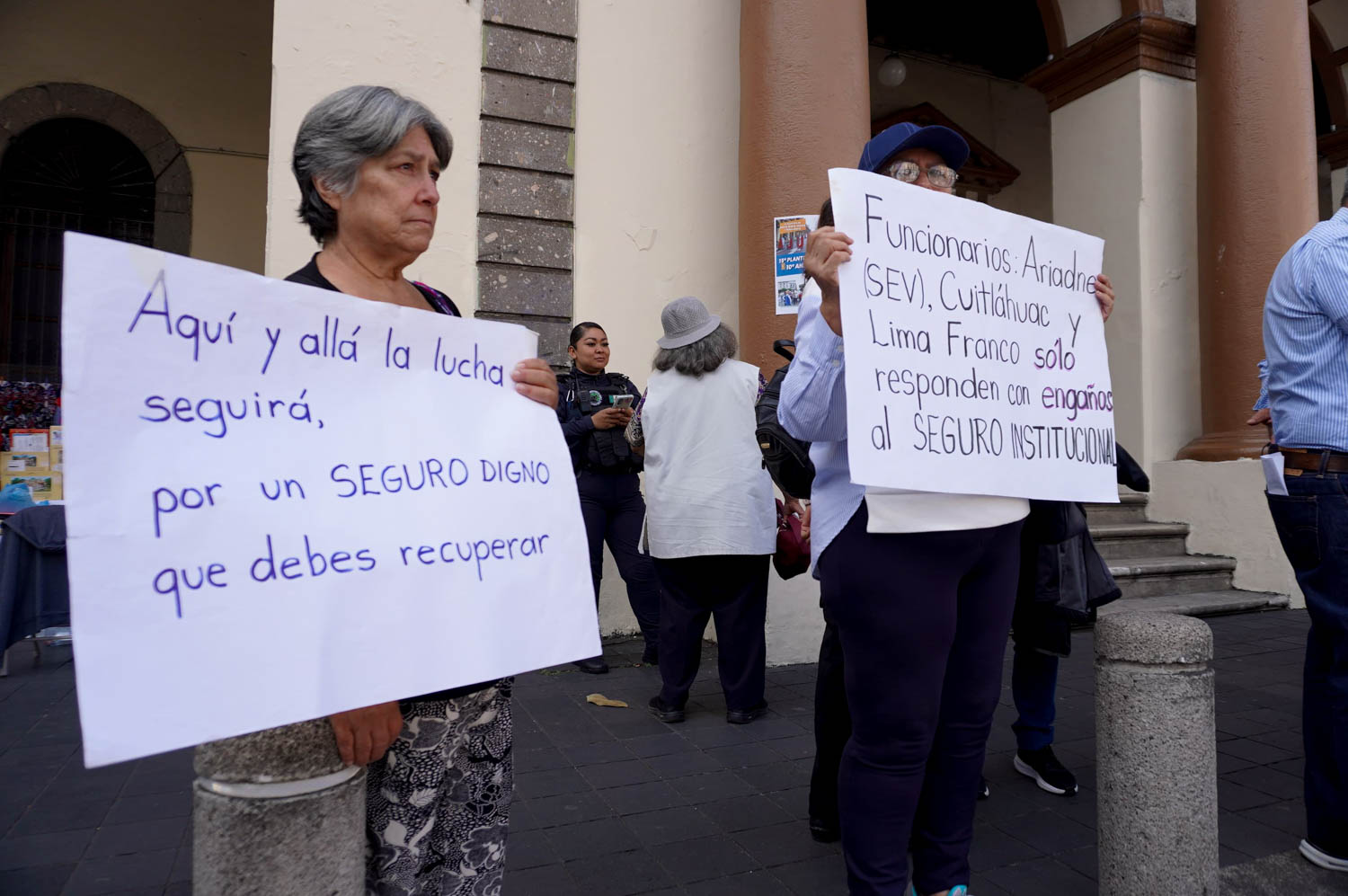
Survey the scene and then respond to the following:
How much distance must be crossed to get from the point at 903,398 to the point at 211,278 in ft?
4.38

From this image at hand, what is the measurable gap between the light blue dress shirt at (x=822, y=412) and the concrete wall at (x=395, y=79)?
11.6 feet

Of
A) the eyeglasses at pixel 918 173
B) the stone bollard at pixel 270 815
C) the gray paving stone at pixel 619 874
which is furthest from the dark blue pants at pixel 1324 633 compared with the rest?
the stone bollard at pixel 270 815

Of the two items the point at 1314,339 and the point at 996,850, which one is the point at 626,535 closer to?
the point at 996,850

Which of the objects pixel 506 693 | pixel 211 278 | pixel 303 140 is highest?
pixel 303 140

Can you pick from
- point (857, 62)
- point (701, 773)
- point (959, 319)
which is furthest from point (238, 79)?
point (959, 319)

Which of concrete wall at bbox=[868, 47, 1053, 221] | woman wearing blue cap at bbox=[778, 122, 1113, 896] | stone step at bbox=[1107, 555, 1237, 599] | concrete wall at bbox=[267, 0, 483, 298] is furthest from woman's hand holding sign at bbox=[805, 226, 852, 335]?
concrete wall at bbox=[868, 47, 1053, 221]

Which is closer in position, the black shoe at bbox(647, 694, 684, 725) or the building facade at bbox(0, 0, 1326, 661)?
the black shoe at bbox(647, 694, 684, 725)

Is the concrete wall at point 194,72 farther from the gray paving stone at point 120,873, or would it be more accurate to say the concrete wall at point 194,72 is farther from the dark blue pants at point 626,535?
the gray paving stone at point 120,873

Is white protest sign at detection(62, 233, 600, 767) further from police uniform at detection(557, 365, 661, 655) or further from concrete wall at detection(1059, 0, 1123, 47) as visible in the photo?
concrete wall at detection(1059, 0, 1123, 47)

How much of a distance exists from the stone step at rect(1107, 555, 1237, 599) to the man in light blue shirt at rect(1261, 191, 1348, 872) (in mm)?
4112

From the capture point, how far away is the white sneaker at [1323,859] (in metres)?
2.79

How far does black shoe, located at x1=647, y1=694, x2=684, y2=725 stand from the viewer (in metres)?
4.35

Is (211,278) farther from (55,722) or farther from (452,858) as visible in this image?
(55,722)

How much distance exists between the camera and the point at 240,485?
1.26 metres
